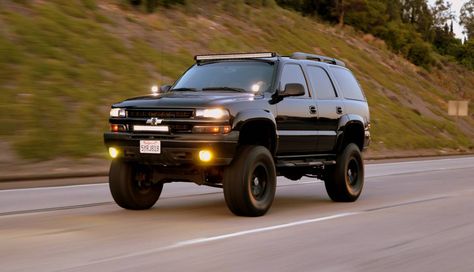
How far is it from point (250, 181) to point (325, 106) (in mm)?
2606

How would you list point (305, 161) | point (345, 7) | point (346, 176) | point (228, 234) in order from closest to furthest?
point (228, 234), point (305, 161), point (346, 176), point (345, 7)

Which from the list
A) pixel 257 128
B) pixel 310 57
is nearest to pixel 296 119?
pixel 257 128

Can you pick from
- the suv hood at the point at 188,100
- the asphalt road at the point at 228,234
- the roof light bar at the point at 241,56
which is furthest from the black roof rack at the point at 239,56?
the asphalt road at the point at 228,234

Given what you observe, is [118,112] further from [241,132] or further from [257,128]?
[257,128]

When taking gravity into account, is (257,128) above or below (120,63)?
below

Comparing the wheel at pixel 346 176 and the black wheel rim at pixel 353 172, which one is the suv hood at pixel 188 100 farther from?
the black wheel rim at pixel 353 172

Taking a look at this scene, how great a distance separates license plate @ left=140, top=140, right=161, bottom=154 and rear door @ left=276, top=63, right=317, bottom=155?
5.87 feet

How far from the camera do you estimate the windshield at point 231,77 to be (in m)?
10.1

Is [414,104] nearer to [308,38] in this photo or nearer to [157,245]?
[308,38]

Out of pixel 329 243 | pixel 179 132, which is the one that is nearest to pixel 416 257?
pixel 329 243

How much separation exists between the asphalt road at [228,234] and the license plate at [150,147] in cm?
86

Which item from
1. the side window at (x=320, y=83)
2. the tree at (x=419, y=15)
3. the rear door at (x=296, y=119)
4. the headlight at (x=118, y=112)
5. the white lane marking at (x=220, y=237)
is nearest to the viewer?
the white lane marking at (x=220, y=237)

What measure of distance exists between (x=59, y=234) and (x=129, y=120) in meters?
2.04

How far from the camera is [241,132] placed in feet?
30.8
